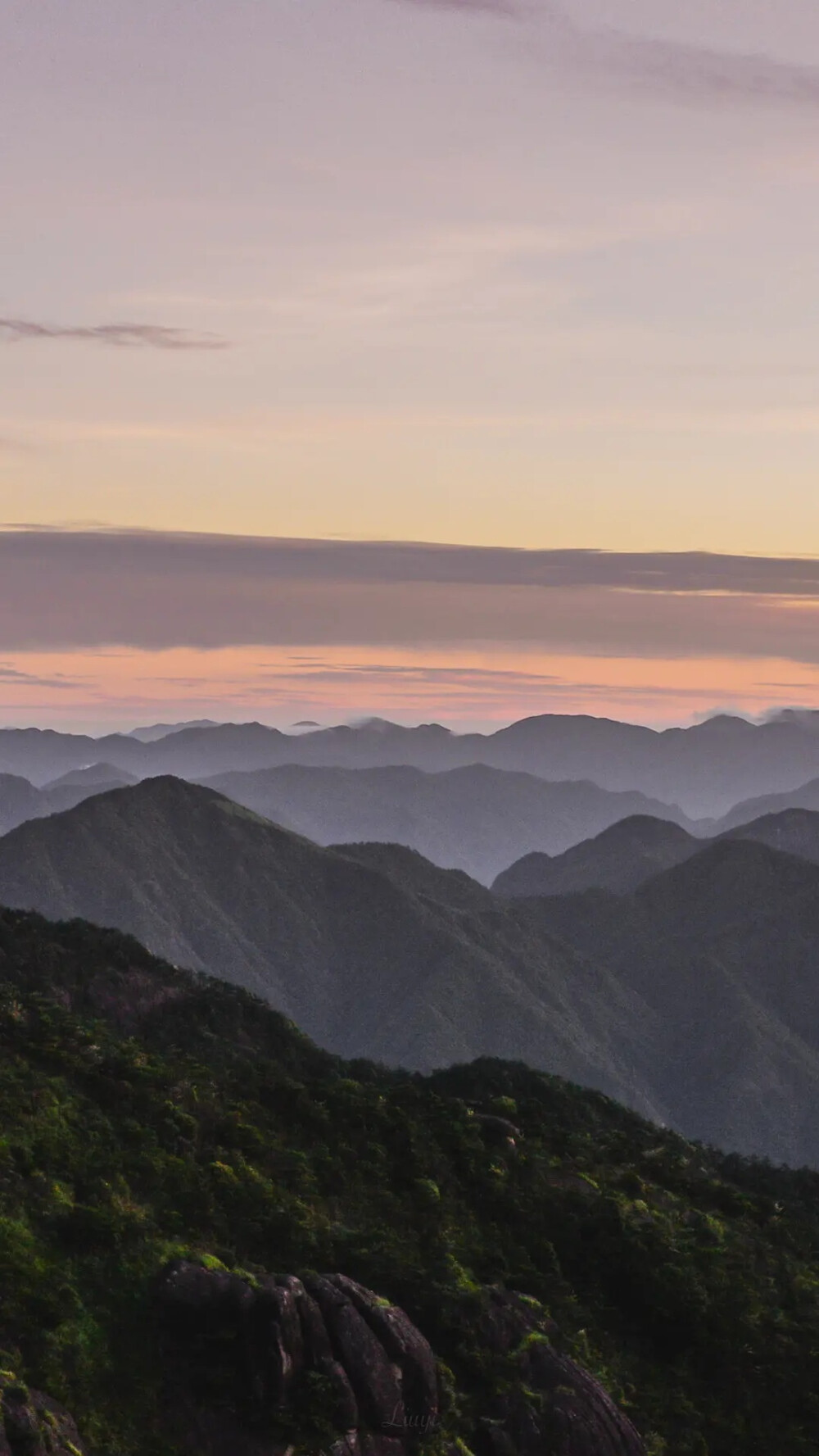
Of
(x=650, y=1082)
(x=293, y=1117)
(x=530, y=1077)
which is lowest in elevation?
(x=650, y=1082)

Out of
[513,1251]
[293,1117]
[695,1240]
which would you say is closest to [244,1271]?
[513,1251]

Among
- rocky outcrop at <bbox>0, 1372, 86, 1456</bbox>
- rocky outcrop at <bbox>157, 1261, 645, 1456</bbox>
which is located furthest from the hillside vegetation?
rocky outcrop at <bbox>0, 1372, 86, 1456</bbox>

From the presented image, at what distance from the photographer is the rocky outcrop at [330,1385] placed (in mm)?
31812

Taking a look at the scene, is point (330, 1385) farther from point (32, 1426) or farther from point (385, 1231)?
point (385, 1231)

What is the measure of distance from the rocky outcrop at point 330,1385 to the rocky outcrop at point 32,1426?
10.1 ft

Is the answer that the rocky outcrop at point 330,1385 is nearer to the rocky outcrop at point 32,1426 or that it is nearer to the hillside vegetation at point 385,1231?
the hillside vegetation at point 385,1231

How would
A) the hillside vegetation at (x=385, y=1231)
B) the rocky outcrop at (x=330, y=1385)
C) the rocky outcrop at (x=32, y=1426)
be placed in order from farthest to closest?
the hillside vegetation at (x=385, y=1231), the rocky outcrop at (x=330, y=1385), the rocky outcrop at (x=32, y=1426)

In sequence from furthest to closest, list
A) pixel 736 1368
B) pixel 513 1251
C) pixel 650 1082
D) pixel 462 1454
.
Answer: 1. pixel 650 1082
2. pixel 513 1251
3. pixel 736 1368
4. pixel 462 1454

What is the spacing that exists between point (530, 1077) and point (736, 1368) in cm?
3975

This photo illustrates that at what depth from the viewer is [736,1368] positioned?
140ft

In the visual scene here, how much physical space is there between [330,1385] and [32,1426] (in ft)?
23.0

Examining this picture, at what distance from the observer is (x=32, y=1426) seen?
2745 cm

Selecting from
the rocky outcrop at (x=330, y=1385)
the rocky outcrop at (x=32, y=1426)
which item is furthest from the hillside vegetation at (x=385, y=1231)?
the rocky outcrop at (x=32, y=1426)

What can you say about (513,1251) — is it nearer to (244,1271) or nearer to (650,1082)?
(244,1271)
